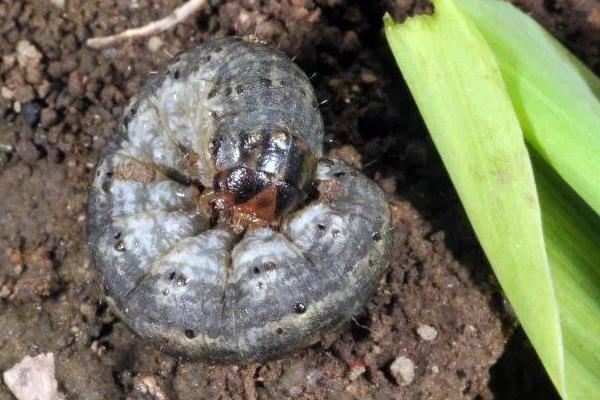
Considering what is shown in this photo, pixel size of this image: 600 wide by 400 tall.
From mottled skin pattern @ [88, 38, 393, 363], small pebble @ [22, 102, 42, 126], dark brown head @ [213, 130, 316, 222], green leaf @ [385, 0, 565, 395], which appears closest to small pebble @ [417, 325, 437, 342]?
mottled skin pattern @ [88, 38, 393, 363]

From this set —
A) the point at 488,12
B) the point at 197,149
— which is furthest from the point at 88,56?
the point at 488,12

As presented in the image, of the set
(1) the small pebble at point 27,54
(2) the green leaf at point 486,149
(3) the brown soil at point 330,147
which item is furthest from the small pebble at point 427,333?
(1) the small pebble at point 27,54

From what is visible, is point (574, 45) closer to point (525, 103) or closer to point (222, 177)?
point (525, 103)

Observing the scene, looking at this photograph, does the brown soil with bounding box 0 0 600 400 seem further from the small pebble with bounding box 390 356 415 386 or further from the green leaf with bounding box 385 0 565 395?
the green leaf with bounding box 385 0 565 395

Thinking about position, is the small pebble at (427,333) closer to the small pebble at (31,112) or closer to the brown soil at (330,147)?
the brown soil at (330,147)

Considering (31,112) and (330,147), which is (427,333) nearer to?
(330,147)
